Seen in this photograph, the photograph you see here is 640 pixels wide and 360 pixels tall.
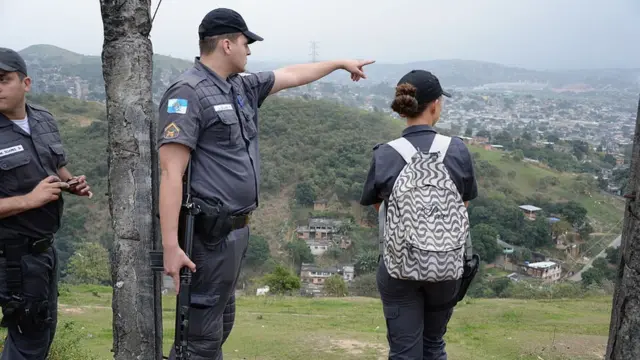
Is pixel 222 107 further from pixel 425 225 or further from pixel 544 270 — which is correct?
pixel 544 270

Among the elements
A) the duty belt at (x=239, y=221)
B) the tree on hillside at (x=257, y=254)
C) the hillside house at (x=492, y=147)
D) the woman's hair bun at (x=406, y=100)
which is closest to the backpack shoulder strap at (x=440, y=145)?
the woman's hair bun at (x=406, y=100)

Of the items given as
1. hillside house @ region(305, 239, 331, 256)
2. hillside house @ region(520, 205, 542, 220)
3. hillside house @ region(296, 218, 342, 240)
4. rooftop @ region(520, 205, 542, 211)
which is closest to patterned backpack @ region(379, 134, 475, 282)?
hillside house @ region(305, 239, 331, 256)

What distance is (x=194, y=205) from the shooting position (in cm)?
231

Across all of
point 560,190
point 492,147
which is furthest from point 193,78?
point 492,147

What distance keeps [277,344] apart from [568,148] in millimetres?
53709

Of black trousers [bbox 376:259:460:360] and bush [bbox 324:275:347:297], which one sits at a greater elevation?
black trousers [bbox 376:259:460:360]

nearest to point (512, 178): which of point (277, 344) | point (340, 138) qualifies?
point (340, 138)

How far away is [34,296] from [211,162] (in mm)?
1114

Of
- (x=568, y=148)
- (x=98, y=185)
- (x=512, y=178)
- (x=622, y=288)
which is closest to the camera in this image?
(x=622, y=288)

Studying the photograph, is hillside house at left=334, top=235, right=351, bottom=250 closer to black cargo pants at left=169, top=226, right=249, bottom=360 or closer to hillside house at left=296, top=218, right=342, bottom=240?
hillside house at left=296, top=218, right=342, bottom=240

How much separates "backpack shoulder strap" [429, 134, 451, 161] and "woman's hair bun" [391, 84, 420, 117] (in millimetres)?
158

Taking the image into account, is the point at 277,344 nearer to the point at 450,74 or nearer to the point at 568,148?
the point at 568,148

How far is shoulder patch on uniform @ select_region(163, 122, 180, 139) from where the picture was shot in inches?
88.4

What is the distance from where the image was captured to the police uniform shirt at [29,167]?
105 inches
